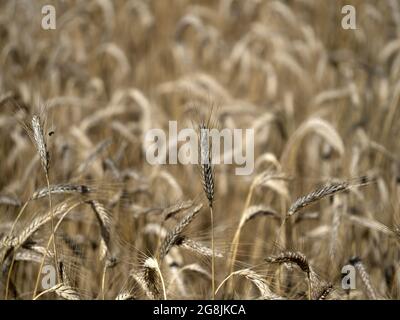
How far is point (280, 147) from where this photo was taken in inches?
170

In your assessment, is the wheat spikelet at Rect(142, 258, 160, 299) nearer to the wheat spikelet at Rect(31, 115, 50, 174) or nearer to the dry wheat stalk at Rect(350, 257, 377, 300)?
the wheat spikelet at Rect(31, 115, 50, 174)

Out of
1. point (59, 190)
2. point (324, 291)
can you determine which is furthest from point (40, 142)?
point (324, 291)

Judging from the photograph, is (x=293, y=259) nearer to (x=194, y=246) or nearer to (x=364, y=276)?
(x=194, y=246)

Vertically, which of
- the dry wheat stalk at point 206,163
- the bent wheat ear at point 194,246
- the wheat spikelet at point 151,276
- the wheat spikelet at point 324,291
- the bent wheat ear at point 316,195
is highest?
the dry wheat stalk at point 206,163

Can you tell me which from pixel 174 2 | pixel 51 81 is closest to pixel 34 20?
pixel 51 81

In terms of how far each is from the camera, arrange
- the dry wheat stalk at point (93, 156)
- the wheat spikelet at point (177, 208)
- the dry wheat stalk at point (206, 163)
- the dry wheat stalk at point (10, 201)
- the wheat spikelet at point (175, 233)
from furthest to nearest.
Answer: the dry wheat stalk at point (93, 156) → the dry wheat stalk at point (10, 201) → the wheat spikelet at point (177, 208) → the wheat spikelet at point (175, 233) → the dry wheat stalk at point (206, 163)

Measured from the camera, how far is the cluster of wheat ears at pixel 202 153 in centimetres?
238

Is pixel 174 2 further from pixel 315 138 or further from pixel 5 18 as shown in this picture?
pixel 315 138

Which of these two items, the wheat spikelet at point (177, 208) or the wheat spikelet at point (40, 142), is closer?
the wheat spikelet at point (40, 142)

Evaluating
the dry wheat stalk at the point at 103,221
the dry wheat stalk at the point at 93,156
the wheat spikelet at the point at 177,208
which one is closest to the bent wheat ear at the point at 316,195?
the wheat spikelet at the point at 177,208

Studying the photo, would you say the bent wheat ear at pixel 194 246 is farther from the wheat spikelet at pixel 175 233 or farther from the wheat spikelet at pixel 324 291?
the wheat spikelet at pixel 324 291

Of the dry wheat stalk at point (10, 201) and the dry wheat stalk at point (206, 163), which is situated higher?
the dry wheat stalk at point (206, 163)

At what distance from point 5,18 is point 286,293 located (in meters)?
3.57

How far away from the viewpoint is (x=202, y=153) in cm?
201
